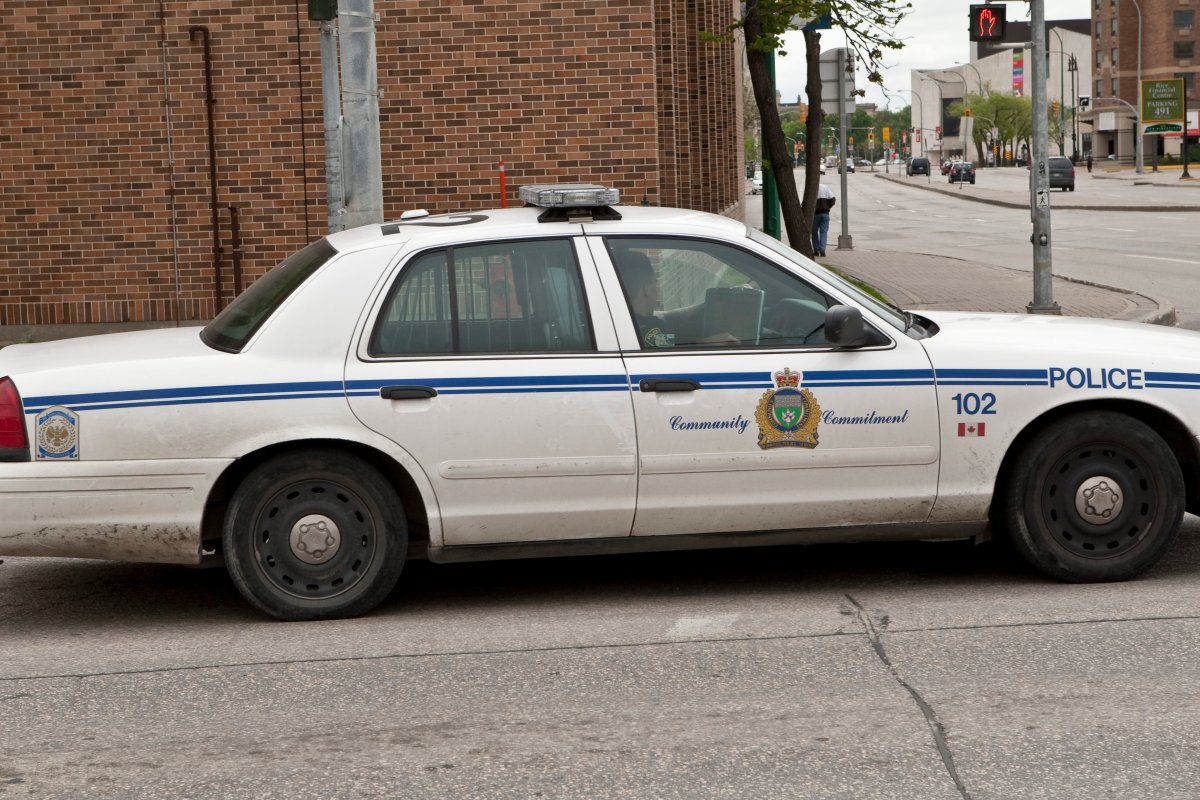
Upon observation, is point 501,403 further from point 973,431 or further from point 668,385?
point 973,431

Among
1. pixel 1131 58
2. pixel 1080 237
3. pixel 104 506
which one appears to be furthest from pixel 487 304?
pixel 1131 58

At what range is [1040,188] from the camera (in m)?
16.6

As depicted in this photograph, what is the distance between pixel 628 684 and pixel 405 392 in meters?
1.46

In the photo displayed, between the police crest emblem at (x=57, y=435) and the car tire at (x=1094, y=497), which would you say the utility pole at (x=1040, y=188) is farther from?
the police crest emblem at (x=57, y=435)

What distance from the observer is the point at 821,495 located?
5.88 meters

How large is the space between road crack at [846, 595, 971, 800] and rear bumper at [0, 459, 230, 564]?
2.45 m

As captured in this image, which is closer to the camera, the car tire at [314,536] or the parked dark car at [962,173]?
the car tire at [314,536]

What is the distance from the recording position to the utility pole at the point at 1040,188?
1652 cm

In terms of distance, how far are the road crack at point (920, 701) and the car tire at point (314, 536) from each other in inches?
69.2

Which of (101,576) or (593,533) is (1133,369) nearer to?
(593,533)

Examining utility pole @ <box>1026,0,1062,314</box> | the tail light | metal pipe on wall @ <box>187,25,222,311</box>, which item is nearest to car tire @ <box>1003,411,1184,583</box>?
the tail light

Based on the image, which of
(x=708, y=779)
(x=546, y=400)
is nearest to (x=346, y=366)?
(x=546, y=400)

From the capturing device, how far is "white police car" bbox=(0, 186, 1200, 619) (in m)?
5.64

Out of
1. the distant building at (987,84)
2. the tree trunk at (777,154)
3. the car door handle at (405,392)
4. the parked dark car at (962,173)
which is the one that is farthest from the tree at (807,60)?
the distant building at (987,84)
